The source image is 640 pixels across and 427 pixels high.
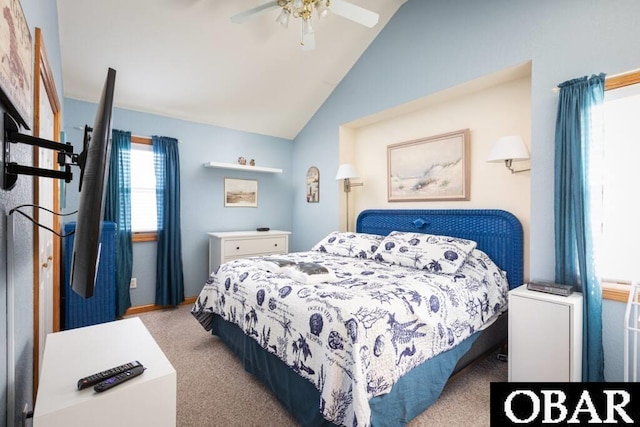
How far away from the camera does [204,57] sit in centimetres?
310

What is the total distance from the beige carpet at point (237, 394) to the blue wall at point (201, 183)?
1.30 metres

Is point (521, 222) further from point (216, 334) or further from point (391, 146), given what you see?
point (216, 334)

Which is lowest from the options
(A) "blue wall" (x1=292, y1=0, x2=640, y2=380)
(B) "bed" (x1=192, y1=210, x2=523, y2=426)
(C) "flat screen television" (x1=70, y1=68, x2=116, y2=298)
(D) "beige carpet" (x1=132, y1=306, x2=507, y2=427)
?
(D) "beige carpet" (x1=132, y1=306, x2=507, y2=427)

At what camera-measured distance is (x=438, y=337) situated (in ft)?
5.97

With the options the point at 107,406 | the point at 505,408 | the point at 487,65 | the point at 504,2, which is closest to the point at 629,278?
the point at 505,408

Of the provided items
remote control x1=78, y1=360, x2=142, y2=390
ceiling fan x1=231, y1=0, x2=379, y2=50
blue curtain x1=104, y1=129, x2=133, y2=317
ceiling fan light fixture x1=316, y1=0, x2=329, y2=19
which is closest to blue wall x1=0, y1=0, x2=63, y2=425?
remote control x1=78, y1=360, x2=142, y2=390

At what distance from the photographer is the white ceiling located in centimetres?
259

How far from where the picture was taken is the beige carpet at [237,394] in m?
1.79

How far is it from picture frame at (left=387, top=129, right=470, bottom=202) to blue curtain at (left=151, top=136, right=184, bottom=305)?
105 inches

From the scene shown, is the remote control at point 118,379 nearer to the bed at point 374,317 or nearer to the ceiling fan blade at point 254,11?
the bed at point 374,317

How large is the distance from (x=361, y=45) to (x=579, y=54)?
86.7 inches

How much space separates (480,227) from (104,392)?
291 cm

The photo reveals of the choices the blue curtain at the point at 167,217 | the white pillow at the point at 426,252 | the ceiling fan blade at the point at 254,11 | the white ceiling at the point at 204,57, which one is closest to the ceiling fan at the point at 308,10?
the ceiling fan blade at the point at 254,11

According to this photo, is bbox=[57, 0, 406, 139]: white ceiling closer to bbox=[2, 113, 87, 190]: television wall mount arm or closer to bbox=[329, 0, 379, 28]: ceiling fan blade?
bbox=[329, 0, 379, 28]: ceiling fan blade
